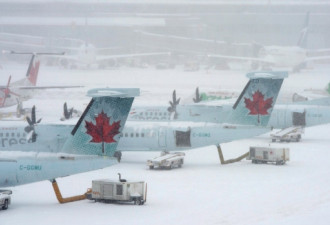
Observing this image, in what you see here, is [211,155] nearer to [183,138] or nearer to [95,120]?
[183,138]

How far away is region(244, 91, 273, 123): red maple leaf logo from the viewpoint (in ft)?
154

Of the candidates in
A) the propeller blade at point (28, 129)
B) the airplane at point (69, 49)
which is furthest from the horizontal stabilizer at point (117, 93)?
the airplane at point (69, 49)

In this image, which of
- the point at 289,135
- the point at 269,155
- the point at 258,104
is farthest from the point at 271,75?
the point at 289,135

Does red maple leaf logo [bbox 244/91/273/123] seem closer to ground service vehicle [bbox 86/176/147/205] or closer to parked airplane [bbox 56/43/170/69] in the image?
ground service vehicle [bbox 86/176/147/205]

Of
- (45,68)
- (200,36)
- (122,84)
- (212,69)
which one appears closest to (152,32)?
(200,36)

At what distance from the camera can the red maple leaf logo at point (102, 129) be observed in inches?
1314

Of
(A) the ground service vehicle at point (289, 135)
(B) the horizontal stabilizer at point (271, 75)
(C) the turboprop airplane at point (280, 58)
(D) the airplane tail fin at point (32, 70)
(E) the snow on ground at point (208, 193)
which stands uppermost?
(C) the turboprop airplane at point (280, 58)

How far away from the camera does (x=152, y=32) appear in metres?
160

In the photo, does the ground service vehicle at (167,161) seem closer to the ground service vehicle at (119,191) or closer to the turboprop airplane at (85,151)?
the ground service vehicle at (119,191)

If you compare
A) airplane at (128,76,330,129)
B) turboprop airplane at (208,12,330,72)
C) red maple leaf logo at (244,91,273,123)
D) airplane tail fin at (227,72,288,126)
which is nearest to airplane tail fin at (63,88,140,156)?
airplane tail fin at (227,72,288,126)

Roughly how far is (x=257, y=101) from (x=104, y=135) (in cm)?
1630

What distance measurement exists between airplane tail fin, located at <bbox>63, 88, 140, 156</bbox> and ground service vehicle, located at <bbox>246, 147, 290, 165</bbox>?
16071 mm

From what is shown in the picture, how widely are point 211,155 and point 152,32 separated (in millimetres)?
110053

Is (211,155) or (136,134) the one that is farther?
(211,155)
